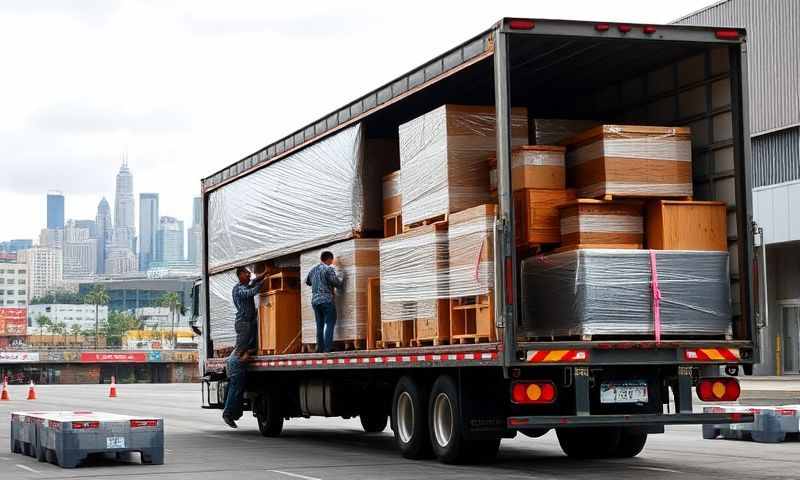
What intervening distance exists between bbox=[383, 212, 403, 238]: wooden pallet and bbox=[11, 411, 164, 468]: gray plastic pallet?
11.1 ft

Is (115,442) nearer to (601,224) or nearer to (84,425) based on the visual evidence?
(84,425)

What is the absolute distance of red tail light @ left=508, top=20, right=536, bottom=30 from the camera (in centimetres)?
1185

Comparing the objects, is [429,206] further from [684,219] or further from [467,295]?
[684,219]

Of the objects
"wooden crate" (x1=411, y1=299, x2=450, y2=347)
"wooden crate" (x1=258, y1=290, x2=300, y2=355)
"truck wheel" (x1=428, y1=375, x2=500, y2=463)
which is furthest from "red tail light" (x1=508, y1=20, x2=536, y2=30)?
"wooden crate" (x1=258, y1=290, x2=300, y2=355)

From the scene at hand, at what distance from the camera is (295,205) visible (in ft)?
57.1

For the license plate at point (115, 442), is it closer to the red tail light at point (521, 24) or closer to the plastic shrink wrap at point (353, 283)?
the plastic shrink wrap at point (353, 283)

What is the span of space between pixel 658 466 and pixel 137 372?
12326 cm

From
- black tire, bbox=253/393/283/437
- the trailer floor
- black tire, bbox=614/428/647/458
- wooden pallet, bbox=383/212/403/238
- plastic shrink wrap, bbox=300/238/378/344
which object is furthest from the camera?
black tire, bbox=253/393/283/437

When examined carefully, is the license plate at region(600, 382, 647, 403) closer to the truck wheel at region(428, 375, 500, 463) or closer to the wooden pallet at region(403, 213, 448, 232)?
the truck wheel at region(428, 375, 500, 463)

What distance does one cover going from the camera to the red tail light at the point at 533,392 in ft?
39.6

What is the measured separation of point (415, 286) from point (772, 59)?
96.7 ft

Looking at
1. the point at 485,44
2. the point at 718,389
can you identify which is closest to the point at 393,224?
the point at 485,44

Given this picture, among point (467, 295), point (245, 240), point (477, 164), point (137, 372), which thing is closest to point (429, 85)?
point (477, 164)

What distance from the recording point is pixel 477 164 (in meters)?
13.2
